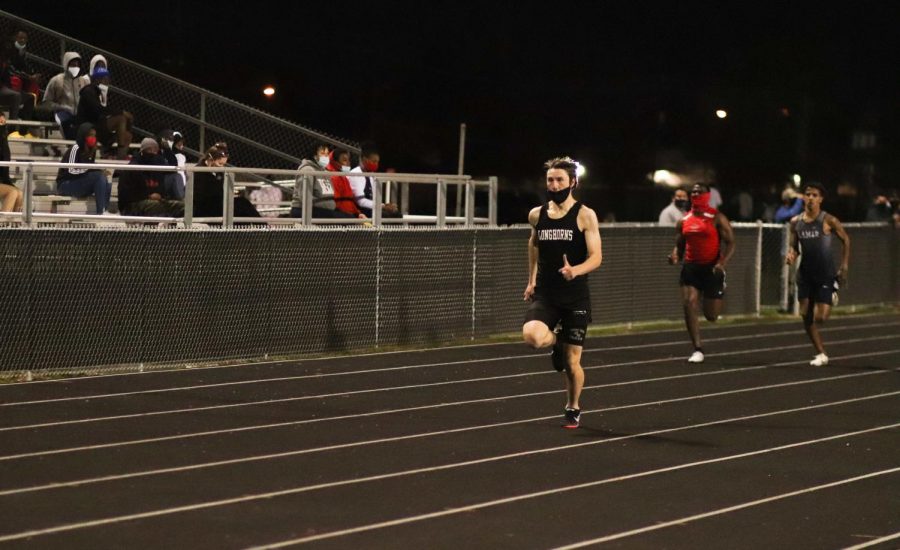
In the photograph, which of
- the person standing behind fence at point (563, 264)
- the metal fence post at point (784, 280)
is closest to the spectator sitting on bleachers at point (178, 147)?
the person standing behind fence at point (563, 264)

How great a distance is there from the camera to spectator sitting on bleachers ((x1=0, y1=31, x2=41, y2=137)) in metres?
21.2

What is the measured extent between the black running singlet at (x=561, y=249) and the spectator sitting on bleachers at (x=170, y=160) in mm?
5951

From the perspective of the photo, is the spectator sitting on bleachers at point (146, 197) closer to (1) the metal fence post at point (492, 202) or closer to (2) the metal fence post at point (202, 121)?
(1) the metal fence post at point (492, 202)

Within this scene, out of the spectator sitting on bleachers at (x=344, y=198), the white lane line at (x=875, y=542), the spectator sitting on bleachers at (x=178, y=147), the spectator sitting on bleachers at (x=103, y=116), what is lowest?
the white lane line at (x=875, y=542)

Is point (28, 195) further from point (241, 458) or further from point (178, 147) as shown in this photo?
point (241, 458)

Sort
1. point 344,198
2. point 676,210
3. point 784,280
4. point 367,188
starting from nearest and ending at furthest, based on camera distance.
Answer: point 344,198, point 367,188, point 676,210, point 784,280

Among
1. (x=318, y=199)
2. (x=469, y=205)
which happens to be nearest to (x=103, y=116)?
(x=318, y=199)

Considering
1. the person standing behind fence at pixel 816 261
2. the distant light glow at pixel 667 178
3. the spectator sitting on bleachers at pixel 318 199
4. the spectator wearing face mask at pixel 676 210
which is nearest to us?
the person standing behind fence at pixel 816 261

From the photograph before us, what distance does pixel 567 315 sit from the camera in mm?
11711

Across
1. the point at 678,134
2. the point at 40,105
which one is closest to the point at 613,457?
the point at 40,105

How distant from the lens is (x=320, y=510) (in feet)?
26.8

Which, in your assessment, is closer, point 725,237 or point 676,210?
point 725,237

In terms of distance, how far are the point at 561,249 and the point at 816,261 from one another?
6552 millimetres

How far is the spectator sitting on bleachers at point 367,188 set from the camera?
730 inches
